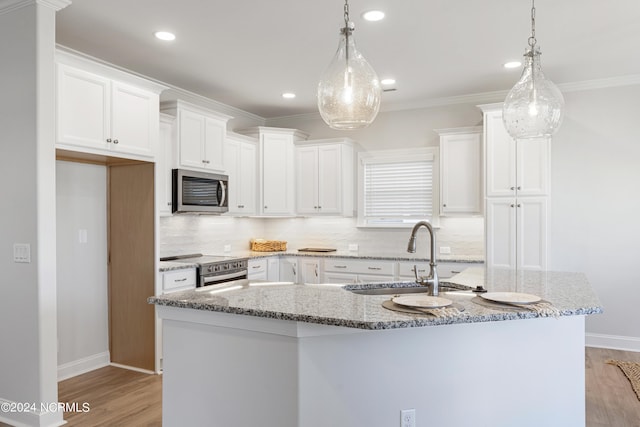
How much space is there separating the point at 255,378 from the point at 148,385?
2018 mm

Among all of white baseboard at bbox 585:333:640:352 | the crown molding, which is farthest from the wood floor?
the crown molding

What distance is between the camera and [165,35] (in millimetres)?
3445

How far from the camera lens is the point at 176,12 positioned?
3.07 meters

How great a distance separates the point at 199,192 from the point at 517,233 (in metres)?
3.20

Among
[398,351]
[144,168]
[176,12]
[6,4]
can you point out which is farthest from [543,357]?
[6,4]

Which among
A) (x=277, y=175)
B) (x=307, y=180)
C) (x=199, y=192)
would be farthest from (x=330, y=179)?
(x=199, y=192)

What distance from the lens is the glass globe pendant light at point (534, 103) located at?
2.47 meters

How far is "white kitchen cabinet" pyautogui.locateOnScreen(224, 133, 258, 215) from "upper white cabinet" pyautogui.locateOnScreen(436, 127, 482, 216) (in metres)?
2.24

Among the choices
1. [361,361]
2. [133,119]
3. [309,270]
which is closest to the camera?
[361,361]

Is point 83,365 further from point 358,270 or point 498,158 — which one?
point 498,158

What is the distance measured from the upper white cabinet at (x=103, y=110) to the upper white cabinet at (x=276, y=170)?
186 cm

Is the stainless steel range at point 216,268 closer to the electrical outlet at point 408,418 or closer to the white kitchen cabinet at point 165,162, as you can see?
the white kitchen cabinet at point 165,162

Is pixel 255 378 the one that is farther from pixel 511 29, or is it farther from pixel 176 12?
pixel 511 29

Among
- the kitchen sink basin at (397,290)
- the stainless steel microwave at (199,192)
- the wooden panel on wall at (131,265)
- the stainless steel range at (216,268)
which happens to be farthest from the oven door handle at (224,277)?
the kitchen sink basin at (397,290)
